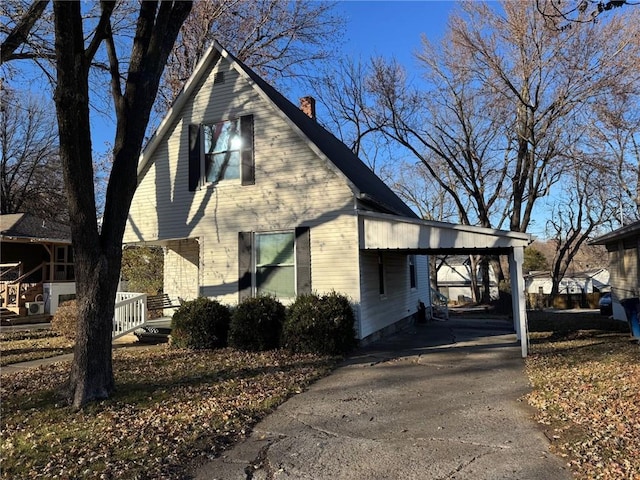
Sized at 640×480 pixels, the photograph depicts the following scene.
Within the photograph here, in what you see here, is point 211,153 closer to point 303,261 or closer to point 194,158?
point 194,158

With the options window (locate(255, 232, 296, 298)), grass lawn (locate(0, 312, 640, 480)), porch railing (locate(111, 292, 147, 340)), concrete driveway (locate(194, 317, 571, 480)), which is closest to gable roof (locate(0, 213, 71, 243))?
porch railing (locate(111, 292, 147, 340))

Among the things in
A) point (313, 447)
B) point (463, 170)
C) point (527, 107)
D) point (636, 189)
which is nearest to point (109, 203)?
point (313, 447)

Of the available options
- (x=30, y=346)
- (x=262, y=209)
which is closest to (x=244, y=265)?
(x=262, y=209)

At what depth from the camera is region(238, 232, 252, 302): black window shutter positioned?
11.2 meters

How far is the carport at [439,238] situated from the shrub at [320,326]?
155 centimetres

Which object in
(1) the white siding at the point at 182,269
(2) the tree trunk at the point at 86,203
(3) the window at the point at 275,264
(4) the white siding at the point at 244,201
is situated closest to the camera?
(2) the tree trunk at the point at 86,203

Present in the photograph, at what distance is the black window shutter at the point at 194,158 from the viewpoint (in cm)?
1192

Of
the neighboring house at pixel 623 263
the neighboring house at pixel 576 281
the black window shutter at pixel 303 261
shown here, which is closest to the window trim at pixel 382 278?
the black window shutter at pixel 303 261

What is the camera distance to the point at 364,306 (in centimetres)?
1066

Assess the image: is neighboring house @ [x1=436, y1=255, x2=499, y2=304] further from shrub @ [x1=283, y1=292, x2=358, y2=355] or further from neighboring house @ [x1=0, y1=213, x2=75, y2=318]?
shrub @ [x1=283, y1=292, x2=358, y2=355]

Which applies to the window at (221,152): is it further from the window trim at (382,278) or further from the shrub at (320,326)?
the window trim at (382,278)

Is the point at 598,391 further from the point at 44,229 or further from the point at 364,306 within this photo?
the point at 44,229

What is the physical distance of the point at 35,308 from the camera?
1847 cm

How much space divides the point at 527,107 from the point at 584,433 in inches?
638
